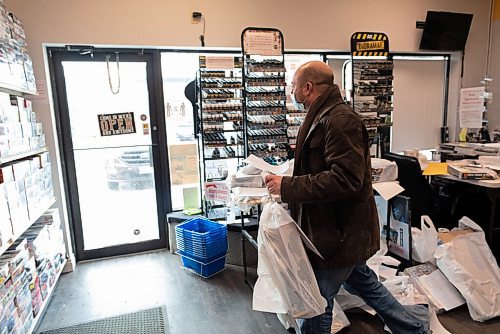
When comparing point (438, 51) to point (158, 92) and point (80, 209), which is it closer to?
point (158, 92)

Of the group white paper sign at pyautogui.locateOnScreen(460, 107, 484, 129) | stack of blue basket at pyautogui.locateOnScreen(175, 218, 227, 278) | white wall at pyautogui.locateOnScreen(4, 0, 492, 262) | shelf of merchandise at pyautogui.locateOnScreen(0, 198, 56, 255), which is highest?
white wall at pyautogui.locateOnScreen(4, 0, 492, 262)

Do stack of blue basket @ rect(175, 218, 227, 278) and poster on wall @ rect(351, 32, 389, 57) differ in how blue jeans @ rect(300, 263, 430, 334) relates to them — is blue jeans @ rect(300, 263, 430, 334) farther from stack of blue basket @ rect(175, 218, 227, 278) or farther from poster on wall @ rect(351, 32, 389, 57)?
poster on wall @ rect(351, 32, 389, 57)

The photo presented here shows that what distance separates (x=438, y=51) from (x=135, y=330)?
4.43 m

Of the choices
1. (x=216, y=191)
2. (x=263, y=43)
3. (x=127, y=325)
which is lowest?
(x=127, y=325)

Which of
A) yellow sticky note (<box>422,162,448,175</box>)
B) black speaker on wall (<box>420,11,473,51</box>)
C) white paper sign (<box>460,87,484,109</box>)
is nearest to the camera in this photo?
yellow sticky note (<box>422,162,448,175</box>)

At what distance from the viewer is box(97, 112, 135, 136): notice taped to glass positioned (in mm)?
3365

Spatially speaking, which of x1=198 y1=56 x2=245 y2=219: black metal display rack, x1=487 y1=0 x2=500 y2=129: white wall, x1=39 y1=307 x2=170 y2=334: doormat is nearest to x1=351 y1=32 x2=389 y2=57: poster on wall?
x1=198 y1=56 x2=245 y2=219: black metal display rack

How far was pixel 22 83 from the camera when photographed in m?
2.48

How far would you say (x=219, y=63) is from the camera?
3.31m

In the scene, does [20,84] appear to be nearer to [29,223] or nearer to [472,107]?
[29,223]

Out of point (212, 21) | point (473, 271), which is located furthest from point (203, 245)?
point (212, 21)

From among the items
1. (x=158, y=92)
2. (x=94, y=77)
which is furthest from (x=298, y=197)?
(x=94, y=77)

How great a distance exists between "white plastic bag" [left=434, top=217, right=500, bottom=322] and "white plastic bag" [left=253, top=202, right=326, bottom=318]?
51.4 inches

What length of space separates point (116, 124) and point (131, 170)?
48 centimetres
